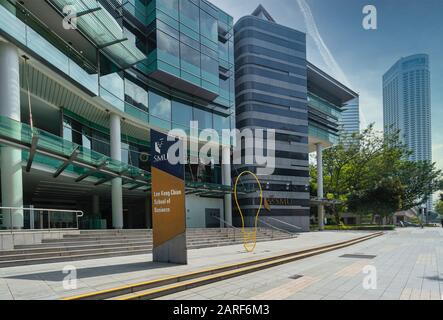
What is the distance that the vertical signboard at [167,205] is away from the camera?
10203 mm

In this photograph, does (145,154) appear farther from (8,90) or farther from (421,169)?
(421,169)

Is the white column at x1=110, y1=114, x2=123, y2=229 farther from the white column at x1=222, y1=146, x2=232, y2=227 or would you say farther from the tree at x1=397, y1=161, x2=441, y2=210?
the tree at x1=397, y1=161, x2=441, y2=210

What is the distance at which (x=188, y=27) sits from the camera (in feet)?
95.8

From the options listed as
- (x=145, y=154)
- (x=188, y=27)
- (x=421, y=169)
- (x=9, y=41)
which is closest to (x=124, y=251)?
(x=9, y=41)

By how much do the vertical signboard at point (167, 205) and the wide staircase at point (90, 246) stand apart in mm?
3464

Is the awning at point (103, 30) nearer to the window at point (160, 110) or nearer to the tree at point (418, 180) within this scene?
the window at point (160, 110)

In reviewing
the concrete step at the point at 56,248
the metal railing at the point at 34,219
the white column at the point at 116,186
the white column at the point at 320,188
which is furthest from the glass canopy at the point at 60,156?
the white column at the point at 320,188

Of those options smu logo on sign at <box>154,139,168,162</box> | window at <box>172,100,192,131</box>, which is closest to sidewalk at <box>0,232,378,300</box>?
smu logo on sign at <box>154,139,168,162</box>

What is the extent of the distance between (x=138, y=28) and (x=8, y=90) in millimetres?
14955

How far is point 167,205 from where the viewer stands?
1056 cm

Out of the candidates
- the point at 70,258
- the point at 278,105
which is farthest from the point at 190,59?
the point at 70,258

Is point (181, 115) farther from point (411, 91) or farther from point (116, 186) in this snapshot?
point (411, 91)

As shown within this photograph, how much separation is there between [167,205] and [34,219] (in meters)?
7.35
